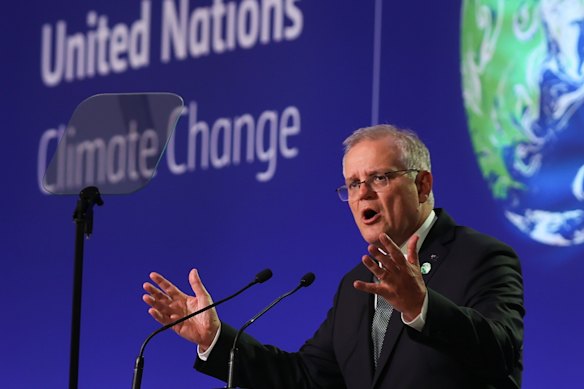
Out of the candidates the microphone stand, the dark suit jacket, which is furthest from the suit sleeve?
the microphone stand

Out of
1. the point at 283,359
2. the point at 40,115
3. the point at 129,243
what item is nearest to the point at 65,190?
the point at 283,359

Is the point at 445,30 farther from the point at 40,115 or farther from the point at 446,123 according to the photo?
the point at 40,115

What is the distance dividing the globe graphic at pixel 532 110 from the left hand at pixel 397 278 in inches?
56.5

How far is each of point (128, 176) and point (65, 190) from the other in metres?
0.19

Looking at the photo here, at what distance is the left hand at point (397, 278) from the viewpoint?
9.02 ft

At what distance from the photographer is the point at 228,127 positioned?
5.21 m

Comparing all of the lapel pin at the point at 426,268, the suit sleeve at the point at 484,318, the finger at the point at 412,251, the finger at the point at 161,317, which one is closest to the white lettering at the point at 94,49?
the finger at the point at 161,317

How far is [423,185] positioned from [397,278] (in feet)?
2.49

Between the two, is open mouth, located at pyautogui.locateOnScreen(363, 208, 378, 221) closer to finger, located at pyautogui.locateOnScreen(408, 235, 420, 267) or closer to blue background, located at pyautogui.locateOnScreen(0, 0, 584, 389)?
finger, located at pyautogui.locateOnScreen(408, 235, 420, 267)

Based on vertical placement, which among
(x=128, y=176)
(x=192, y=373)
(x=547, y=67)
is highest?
(x=547, y=67)

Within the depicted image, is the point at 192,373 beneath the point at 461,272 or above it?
beneath

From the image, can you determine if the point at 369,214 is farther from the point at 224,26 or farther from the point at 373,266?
the point at 224,26

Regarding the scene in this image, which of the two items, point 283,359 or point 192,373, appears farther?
point 192,373

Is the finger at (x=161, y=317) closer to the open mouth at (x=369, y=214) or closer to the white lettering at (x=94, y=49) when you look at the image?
the open mouth at (x=369, y=214)
